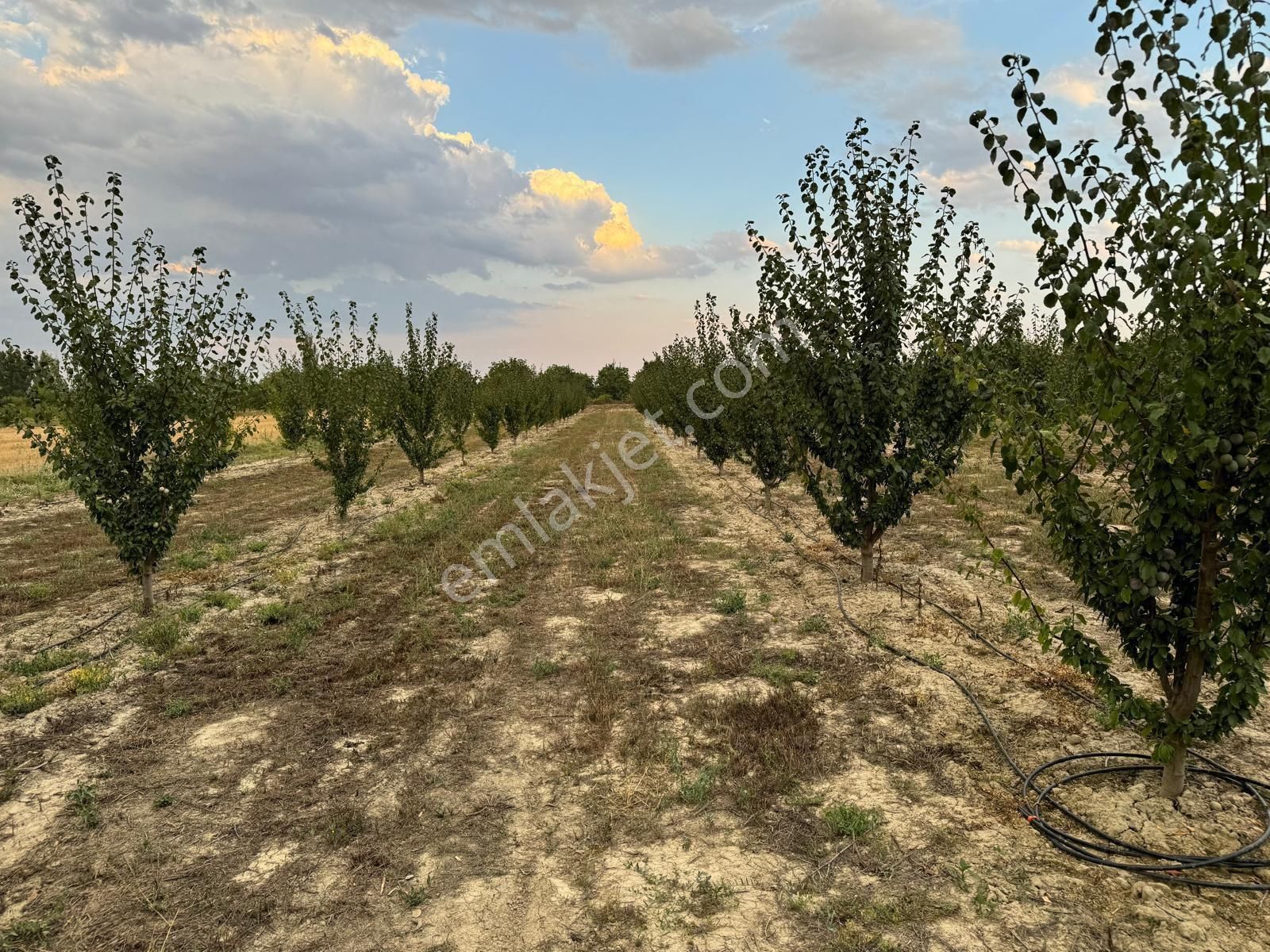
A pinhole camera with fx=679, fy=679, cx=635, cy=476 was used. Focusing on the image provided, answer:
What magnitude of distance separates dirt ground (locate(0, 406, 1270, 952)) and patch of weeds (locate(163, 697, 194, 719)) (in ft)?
0.15

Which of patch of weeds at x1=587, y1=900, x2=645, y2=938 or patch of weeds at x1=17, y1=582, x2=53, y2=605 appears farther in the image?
patch of weeds at x1=17, y1=582, x2=53, y2=605

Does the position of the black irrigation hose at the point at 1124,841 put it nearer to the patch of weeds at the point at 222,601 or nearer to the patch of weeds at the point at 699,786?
the patch of weeds at the point at 699,786

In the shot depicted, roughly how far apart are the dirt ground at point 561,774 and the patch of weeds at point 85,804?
0.15ft

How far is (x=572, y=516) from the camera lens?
15953mm

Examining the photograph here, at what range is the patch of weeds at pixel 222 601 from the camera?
31.9ft

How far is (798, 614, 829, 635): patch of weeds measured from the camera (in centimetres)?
841

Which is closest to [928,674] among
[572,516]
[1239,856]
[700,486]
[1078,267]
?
[1239,856]

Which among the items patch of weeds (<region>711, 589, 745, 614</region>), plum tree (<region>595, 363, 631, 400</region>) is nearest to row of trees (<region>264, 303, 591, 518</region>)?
patch of weeds (<region>711, 589, 745, 614</region>)

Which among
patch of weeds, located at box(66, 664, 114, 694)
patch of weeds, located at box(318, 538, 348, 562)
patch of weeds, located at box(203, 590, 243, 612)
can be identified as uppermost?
patch of weeds, located at box(318, 538, 348, 562)

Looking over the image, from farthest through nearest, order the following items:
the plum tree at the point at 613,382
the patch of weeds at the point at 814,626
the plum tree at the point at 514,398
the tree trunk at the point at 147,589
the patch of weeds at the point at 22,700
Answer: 1. the plum tree at the point at 613,382
2. the plum tree at the point at 514,398
3. the tree trunk at the point at 147,589
4. the patch of weeds at the point at 814,626
5. the patch of weeds at the point at 22,700

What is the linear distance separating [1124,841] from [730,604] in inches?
208

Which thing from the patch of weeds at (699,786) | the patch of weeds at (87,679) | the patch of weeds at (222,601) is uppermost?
the patch of weeds at (222,601)

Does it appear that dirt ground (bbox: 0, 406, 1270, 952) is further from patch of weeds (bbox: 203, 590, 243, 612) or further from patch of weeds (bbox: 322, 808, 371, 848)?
patch of weeds (bbox: 203, 590, 243, 612)

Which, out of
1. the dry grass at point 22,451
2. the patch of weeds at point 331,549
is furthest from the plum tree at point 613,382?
the patch of weeds at point 331,549
